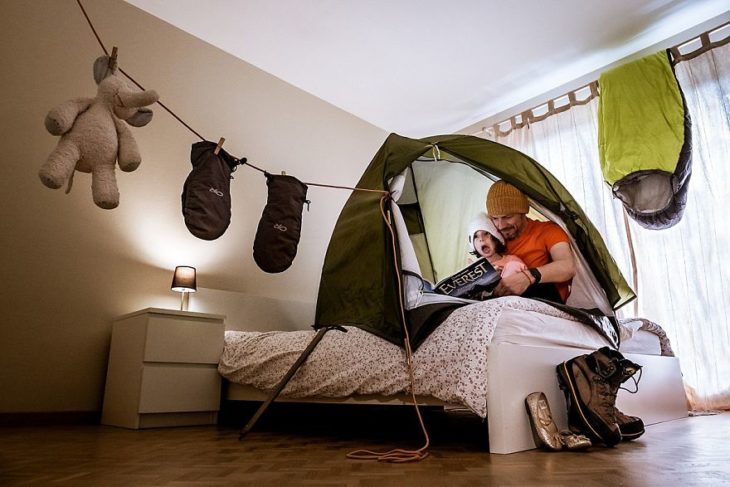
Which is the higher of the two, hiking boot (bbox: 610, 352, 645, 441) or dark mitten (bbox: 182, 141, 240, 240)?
dark mitten (bbox: 182, 141, 240, 240)

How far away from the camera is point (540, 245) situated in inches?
98.0

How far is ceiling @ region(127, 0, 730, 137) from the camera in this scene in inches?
133

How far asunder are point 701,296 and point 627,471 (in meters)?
2.39

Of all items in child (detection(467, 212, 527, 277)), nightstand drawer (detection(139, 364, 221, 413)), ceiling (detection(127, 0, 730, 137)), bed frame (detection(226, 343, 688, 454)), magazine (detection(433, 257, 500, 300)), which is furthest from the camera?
ceiling (detection(127, 0, 730, 137))

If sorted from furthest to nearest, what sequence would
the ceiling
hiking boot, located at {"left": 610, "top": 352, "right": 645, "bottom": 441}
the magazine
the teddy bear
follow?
1. the ceiling
2. the magazine
3. hiking boot, located at {"left": 610, "top": 352, "right": 645, "bottom": 441}
4. the teddy bear

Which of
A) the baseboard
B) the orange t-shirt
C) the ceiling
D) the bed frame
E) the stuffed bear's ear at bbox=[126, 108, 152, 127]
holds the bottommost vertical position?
the baseboard

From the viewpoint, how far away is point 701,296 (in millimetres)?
3207

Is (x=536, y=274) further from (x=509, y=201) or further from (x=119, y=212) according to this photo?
(x=119, y=212)

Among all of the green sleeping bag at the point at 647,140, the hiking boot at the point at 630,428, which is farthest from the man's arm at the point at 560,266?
the green sleeping bag at the point at 647,140

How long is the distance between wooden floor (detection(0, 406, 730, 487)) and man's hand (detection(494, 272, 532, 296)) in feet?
2.11

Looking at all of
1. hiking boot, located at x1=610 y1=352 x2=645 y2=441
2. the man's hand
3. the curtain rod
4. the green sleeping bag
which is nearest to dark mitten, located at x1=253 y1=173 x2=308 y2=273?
the man's hand

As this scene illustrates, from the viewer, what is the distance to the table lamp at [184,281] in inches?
123

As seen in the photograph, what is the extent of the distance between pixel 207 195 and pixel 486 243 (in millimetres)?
1480

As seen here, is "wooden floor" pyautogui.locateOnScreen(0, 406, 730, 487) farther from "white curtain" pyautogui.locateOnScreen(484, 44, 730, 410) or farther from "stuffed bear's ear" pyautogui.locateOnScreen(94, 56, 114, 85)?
"stuffed bear's ear" pyautogui.locateOnScreen(94, 56, 114, 85)
